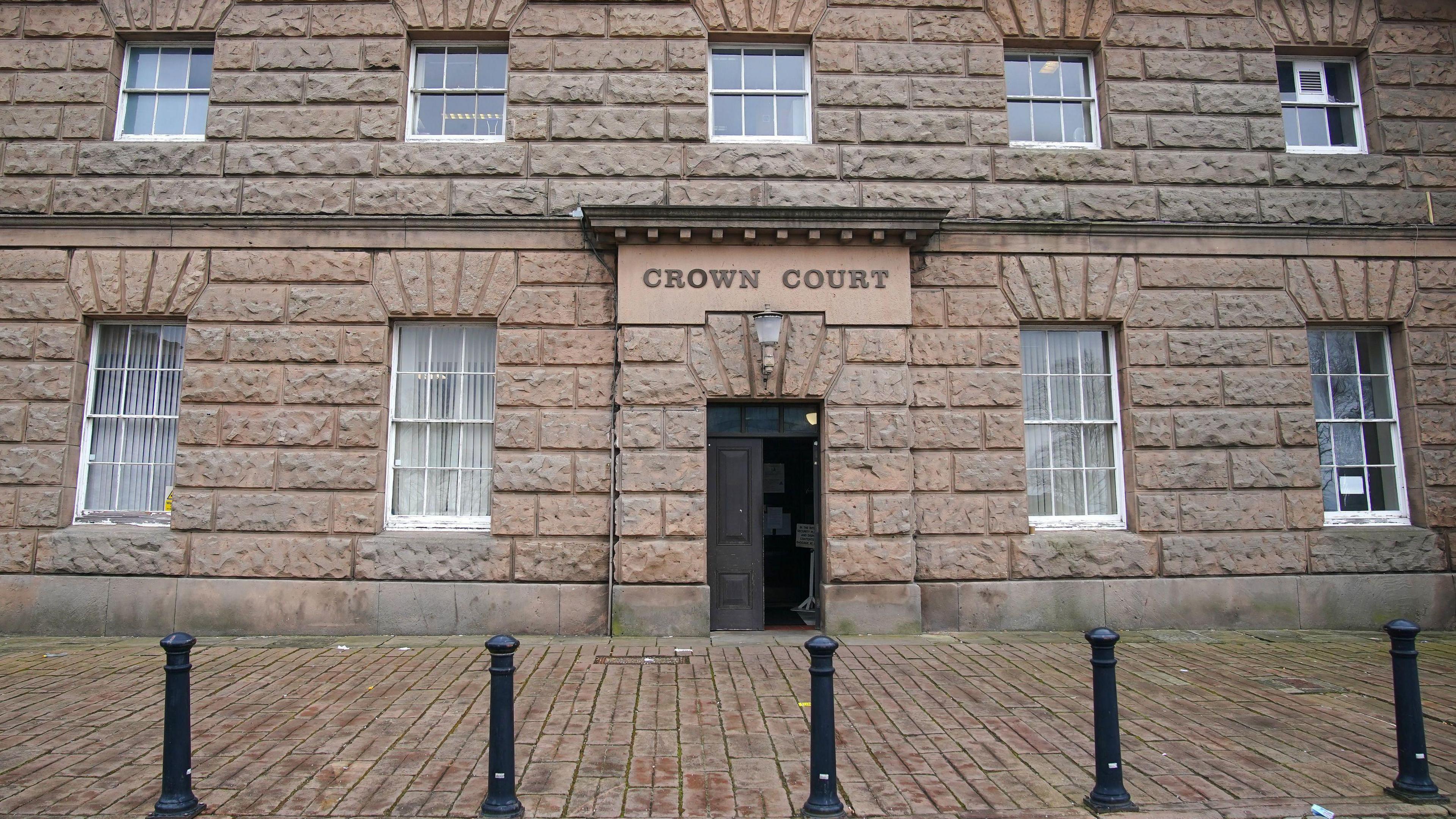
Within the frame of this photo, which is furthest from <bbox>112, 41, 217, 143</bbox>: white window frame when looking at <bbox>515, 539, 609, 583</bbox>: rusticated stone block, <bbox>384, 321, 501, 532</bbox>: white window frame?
<bbox>515, 539, 609, 583</bbox>: rusticated stone block

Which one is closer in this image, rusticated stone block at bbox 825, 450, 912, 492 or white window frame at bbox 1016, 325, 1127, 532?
rusticated stone block at bbox 825, 450, 912, 492

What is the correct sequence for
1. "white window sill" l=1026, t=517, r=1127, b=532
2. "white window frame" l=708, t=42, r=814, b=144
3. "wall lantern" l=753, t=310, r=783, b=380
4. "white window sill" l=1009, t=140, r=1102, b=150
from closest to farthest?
"wall lantern" l=753, t=310, r=783, b=380 < "white window sill" l=1026, t=517, r=1127, b=532 < "white window frame" l=708, t=42, r=814, b=144 < "white window sill" l=1009, t=140, r=1102, b=150

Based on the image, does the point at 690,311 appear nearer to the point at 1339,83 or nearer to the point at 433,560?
the point at 433,560

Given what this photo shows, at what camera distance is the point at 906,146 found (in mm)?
9883

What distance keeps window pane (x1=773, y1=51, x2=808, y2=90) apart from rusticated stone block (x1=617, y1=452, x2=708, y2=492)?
16.5 feet

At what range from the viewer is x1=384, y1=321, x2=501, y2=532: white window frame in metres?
9.40

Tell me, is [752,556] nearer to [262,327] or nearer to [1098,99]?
[262,327]

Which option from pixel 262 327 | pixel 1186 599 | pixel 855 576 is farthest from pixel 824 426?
pixel 262 327

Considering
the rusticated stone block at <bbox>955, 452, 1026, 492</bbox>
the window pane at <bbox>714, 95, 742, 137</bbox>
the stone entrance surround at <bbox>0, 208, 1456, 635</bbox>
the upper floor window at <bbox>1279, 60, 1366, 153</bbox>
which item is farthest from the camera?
the upper floor window at <bbox>1279, 60, 1366, 153</bbox>

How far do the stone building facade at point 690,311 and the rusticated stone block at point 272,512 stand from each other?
5 centimetres

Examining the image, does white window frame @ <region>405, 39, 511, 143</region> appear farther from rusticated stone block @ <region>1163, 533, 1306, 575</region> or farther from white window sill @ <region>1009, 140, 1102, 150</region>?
rusticated stone block @ <region>1163, 533, 1306, 575</region>

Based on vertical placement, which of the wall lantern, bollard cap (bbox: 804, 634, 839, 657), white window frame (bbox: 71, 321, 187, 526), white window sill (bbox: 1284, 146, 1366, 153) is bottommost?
bollard cap (bbox: 804, 634, 839, 657)

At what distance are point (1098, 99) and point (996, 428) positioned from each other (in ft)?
15.5

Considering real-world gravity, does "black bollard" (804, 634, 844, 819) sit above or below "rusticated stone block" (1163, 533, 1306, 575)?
below
